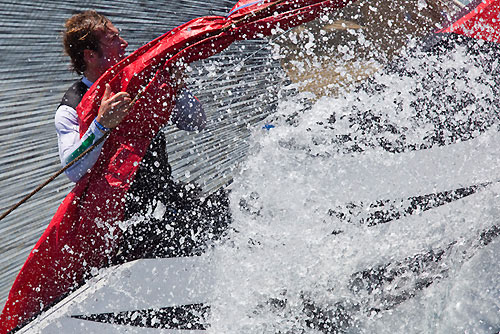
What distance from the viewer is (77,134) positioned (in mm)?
1020

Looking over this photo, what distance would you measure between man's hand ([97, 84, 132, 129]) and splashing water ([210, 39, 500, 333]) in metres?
0.36

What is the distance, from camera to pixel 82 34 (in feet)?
3.43

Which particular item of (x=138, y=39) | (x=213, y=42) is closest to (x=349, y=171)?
(x=213, y=42)

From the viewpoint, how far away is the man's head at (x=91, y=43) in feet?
3.43

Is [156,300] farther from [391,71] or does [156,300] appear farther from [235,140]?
[391,71]

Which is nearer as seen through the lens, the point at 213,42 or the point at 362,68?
the point at 213,42

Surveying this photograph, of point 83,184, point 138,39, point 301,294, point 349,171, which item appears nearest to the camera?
point 83,184

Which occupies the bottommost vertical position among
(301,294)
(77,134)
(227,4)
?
(301,294)

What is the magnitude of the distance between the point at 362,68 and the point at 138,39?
2.28ft

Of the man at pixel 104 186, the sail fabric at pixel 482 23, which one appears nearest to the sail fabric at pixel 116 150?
the man at pixel 104 186

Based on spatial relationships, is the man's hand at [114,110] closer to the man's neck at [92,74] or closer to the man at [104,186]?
the man at [104,186]

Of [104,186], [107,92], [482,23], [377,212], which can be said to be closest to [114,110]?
[107,92]

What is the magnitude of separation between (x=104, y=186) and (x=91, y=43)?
0.99 ft

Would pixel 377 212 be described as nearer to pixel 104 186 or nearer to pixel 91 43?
pixel 104 186
